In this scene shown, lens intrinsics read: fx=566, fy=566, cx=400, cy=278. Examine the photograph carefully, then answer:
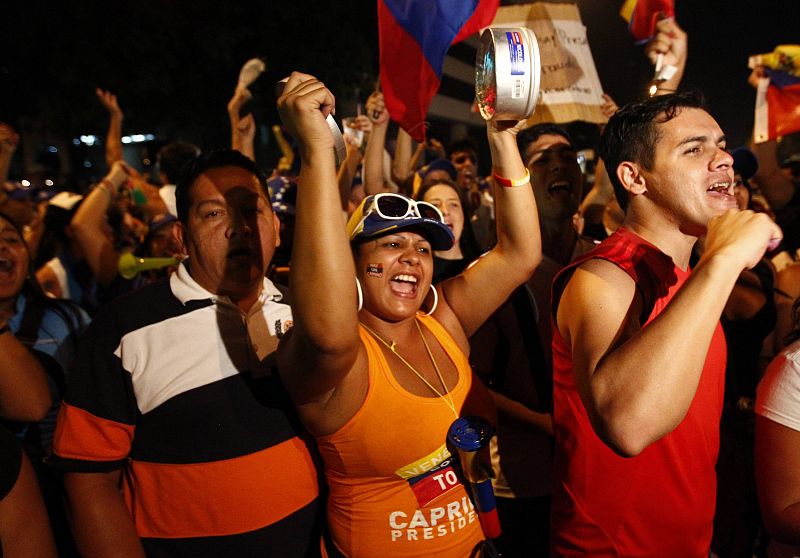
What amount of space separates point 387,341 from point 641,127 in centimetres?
130

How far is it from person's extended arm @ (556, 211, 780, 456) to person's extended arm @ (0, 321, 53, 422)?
88.4 inches

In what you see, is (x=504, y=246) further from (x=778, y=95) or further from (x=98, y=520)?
(x=778, y=95)

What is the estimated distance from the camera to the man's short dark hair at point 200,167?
93.0 inches

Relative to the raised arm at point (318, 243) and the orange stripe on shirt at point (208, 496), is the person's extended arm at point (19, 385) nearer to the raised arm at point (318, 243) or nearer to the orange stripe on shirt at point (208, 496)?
the orange stripe on shirt at point (208, 496)

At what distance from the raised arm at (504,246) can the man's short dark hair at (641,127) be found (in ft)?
1.24

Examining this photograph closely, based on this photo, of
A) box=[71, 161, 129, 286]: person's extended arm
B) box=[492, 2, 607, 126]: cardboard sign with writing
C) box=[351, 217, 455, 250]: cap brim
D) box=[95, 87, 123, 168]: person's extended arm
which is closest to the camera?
box=[351, 217, 455, 250]: cap brim

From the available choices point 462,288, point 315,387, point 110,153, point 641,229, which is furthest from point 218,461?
point 110,153

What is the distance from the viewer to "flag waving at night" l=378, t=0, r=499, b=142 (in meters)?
3.31

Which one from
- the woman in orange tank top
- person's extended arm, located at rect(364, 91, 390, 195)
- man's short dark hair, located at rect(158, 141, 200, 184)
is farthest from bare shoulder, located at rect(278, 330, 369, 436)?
man's short dark hair, located at rect(158, 141, 200, 184)

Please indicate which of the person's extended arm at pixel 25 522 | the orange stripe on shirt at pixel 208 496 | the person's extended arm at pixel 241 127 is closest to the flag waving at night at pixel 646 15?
the person's extended arm at pixel 241 127

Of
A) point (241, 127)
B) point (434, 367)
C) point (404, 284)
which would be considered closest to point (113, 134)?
point (241, 127)

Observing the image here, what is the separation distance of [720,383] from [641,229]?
0.64m

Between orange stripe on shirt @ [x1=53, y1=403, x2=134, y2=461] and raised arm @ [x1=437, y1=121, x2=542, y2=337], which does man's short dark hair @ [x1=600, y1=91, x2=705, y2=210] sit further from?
orange stripe on shirt @ [x1=53, y1=403, x2=134, y2=461]

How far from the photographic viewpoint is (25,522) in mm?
1727
